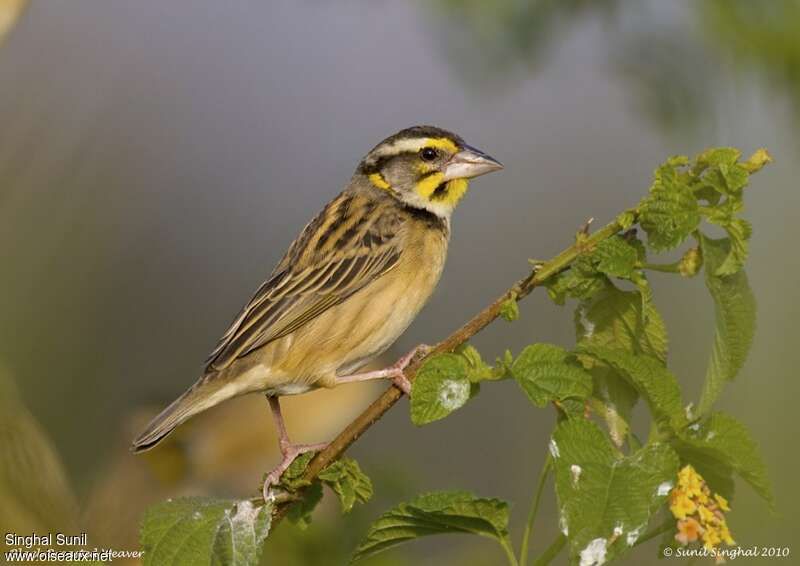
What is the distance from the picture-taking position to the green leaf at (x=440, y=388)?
1.96 metres

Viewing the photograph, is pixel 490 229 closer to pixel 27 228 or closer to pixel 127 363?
pixel 127 363

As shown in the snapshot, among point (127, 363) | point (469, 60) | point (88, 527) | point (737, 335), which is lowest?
point (127, 363)

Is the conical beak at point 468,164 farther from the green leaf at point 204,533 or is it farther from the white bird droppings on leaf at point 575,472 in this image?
the white bird droppings on leaf at point 575,472

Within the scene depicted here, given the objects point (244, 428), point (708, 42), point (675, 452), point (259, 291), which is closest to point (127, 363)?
point (259, 291)

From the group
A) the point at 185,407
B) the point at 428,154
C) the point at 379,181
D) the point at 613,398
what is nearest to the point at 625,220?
the point at 613,398

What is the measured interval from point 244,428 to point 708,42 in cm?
178

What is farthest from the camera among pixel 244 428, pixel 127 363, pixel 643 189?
pixel 643 189

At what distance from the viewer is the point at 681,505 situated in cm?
188

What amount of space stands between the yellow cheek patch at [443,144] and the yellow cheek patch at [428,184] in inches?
3.9

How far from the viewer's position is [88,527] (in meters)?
2.25

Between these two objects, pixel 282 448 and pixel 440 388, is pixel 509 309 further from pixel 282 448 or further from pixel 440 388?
pixel 282 448

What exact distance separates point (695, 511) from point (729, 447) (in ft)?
0.42

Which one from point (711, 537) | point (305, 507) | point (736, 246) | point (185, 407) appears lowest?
point (185, 407)

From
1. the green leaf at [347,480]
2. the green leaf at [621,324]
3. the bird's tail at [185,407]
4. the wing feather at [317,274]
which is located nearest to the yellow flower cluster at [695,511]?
the green leaf at [621,324]
